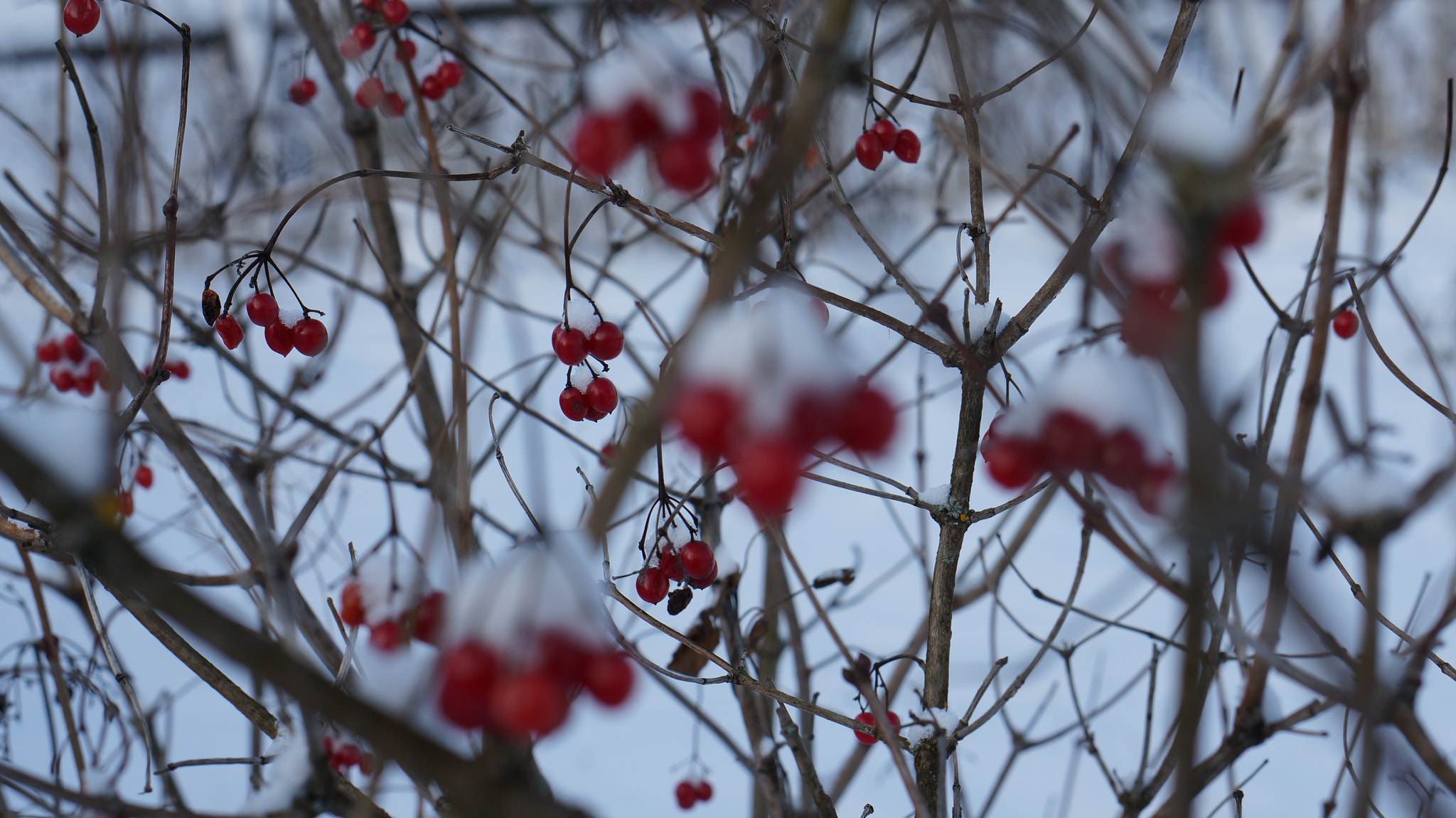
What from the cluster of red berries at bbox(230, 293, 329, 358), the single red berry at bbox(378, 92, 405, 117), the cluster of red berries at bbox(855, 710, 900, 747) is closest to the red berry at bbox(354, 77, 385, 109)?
the single red berry at bbox(378, 92, 405, 117)

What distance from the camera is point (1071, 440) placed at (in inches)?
17.6

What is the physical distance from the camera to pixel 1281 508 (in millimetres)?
568

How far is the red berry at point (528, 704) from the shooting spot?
1.08 ft

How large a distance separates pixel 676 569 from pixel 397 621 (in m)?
0.26

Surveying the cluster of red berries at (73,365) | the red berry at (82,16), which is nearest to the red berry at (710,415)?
the red berry at (82,16)

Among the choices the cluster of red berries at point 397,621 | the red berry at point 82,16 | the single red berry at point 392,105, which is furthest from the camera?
the single red berry at point 392,105

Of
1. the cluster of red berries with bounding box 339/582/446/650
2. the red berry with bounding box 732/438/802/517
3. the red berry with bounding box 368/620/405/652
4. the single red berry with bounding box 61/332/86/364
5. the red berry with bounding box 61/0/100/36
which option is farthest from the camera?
the single red berry with bounding box 61/332/86/364

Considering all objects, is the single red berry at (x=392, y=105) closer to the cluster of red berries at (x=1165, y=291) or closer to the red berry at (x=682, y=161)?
the red berry at (x=682, y=161)

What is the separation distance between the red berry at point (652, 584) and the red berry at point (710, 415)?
54cm

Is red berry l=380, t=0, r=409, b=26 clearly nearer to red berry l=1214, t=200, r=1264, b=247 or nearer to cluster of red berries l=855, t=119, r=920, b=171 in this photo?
cluster of red berries l=855, t=119, r=920, b=171

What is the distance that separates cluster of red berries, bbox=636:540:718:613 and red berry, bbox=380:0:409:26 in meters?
0.79

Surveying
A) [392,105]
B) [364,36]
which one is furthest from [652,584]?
[364,36]

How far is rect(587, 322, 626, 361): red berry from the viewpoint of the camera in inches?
36.1

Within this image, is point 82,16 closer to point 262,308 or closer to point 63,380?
point 262,308
